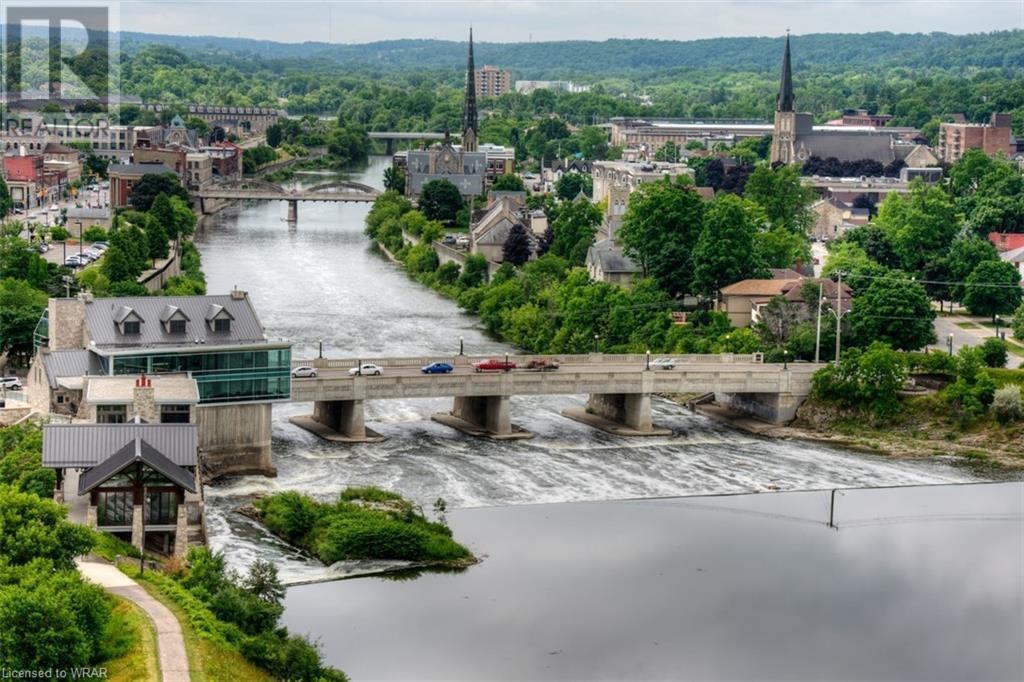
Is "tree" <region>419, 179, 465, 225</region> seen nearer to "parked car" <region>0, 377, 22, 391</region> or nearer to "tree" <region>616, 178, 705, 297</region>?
"tree" <region>616, 178, 705, 297</region>

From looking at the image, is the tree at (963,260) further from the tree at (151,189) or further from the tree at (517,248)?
the tree at (151,189)

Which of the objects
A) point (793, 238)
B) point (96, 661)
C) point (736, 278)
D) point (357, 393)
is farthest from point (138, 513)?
point (793, 238)

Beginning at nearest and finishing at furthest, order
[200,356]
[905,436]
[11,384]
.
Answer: [200,356] < [11,384] < [905,436]

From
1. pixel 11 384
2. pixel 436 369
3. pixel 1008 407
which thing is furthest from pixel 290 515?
pixel 1008 407

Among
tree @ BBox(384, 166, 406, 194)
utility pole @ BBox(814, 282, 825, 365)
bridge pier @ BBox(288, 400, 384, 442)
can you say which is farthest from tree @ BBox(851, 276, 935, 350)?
tree @ BBox(384, 166, 406, 194)

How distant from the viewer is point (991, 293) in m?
85.1

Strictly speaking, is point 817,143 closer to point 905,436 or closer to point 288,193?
point 288,193

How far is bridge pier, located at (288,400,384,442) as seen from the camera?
62312 millimetres

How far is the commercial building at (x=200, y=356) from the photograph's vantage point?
56312mm

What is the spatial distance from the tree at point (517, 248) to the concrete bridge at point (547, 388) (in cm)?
3224

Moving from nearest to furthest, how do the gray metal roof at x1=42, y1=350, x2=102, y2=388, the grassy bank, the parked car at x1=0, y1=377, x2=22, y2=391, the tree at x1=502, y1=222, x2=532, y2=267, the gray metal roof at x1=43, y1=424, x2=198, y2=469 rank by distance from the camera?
1. the grassy bank
2. the gray metal roof at x1=43, y1=424, x2=198, y2=469
3. the gray metal roof at x1=42, y1=350, x2=102, y2=388
4. the parked car at x1=0, y1=377, x2=22, y2=391
5. the tree at x1=502, y1=222, x2=532, y2=267

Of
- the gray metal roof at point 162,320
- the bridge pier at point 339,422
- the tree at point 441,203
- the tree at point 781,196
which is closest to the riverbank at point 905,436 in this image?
the bridge pier at point 339,422

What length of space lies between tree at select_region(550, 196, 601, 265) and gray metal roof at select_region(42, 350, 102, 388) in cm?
4370

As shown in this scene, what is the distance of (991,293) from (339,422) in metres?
34.7
